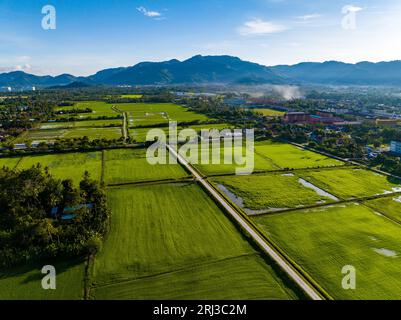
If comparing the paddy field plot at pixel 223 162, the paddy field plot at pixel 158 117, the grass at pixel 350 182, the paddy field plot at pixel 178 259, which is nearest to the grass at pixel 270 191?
the grass at pixel 350 182

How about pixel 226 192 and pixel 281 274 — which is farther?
pixel 226 192

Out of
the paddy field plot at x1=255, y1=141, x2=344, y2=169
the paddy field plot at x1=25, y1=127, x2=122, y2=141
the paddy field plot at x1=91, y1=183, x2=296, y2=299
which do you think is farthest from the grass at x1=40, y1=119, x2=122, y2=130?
the paddy field plot at x1=91, y1=183, x2=296, y2=299

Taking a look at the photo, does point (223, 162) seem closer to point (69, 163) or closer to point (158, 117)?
point (69, 163)

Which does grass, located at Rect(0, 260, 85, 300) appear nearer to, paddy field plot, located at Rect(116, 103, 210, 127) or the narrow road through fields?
the narrow road through fields

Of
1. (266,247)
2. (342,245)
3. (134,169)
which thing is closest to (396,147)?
(342,245)

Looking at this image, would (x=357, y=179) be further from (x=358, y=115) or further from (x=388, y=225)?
(x=358, y=115)
